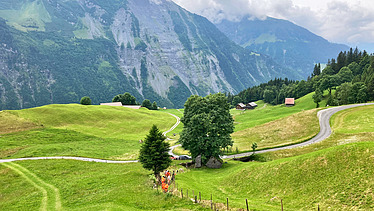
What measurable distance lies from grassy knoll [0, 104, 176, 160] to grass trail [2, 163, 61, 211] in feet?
49.7

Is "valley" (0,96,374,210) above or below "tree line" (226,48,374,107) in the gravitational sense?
below

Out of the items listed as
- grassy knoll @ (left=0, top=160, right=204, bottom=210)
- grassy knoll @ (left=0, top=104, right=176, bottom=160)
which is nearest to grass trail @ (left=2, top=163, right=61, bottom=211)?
grassy knoll @ (left=0, top=160, right=204, bottom=210)

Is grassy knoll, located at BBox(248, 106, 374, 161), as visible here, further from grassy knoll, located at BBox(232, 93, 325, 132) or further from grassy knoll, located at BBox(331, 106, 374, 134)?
grassy knoll, located at BBox(232, 93, 325, 132)

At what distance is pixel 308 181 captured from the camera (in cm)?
2591

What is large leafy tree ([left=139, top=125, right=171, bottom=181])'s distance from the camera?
39.3 metres

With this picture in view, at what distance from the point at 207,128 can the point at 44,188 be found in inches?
1327

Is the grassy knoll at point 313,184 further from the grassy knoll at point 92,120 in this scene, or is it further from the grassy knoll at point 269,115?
the grassy knoll at point 92,120

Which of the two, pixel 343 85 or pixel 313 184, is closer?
pixel 313 184


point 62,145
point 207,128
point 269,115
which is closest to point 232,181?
point 207,128

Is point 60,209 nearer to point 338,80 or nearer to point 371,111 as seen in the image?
point 371,111

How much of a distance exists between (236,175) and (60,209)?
26.0 metres

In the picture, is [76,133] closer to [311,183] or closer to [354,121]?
[311,183]

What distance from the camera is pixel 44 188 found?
1389 inches

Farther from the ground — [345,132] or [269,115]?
[269,115]
